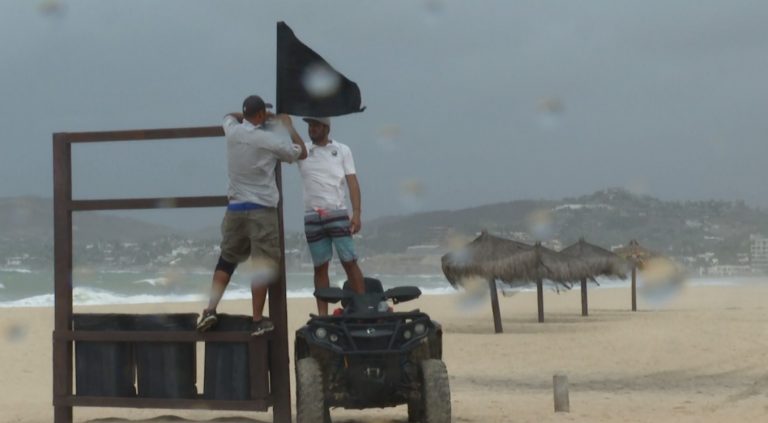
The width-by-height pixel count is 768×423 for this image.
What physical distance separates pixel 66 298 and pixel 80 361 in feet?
1.44

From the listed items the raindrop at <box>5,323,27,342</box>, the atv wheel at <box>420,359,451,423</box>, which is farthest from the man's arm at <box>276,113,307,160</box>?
the raindrop at <box>5,323,27,342</box>

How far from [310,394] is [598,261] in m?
22.7

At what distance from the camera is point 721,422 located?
823 cm

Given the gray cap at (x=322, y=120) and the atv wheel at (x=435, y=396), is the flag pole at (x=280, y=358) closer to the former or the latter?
the gray cap at (x=322, y=120)

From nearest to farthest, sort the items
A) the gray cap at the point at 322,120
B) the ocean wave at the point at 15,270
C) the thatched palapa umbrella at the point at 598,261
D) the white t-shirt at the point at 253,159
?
the white t-shirt at the point at 253,159 → the gray cap at the point at 322,120 → the thatched palapa umbrella at the point at 598,261 → the ocean wave at the point at 15,270

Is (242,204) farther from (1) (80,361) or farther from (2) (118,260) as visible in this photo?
(2) (118,260)

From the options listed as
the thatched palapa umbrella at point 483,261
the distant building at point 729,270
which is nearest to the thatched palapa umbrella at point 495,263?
the thatched palapa umbrella at point 483,261

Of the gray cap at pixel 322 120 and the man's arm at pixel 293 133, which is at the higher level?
the gray cap at pixel 322 120

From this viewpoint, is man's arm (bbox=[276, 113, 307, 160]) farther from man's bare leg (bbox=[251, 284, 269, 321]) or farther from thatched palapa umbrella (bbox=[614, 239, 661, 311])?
thatched palapa umbrella (bbox=[614, 239, 661, 311])

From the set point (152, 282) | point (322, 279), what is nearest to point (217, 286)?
point (322, 279)

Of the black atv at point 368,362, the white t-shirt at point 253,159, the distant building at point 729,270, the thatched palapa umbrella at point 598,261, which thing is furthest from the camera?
the distant building at point 729,270

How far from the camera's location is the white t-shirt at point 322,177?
736 centimetres

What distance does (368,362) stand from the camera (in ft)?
22.1

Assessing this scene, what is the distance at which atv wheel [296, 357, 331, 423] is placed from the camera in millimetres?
6766
